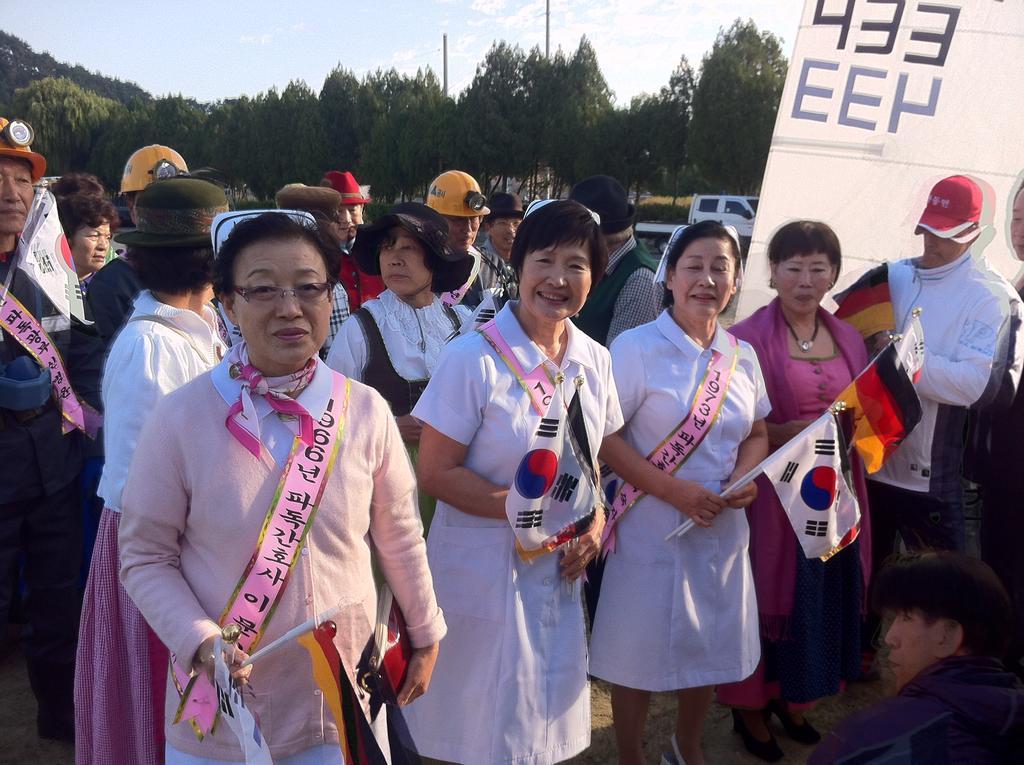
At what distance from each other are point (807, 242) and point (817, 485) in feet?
2.99

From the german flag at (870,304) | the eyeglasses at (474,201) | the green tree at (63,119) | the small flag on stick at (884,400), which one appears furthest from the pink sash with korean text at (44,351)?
the green tree at (63,119)

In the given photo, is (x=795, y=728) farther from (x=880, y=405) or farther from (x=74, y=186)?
(x=74, y=186)

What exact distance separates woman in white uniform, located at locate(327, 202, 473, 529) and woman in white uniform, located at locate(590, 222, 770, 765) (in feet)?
2.43

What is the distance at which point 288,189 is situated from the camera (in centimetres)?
505

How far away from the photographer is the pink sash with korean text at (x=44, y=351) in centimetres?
297

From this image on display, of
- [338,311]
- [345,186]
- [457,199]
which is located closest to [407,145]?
[345,186]

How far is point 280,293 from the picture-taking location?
67.0 inches

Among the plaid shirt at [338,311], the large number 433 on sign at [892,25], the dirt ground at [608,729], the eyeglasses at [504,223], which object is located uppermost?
the large number 433 on sign at [892,25]

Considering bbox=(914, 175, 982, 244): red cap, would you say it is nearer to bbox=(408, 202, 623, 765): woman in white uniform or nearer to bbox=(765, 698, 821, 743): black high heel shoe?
bbox=(408, 202, 623, 765): woman in white uniform

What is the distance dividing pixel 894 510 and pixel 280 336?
9.10 feet

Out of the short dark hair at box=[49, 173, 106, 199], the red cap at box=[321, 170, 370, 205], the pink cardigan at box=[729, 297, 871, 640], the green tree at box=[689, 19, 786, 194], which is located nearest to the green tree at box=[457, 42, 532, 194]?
the green tree at box=[689, 19, 786, 194]

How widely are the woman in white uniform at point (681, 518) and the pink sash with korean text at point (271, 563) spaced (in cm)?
126

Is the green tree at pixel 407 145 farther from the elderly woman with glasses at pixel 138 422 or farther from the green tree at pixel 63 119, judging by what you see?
the elderly woman with glasses at pixel 138 422

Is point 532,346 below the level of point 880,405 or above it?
above
